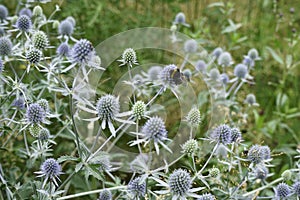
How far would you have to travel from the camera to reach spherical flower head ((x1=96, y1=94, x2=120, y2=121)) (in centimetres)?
158

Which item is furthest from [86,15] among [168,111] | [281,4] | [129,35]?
[281,4]

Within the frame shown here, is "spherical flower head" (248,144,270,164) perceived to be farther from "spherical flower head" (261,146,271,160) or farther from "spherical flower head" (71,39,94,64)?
"spherical flower head" (71,39,94,64)

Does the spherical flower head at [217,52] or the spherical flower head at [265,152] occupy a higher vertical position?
the spherical flower head at [217,52]

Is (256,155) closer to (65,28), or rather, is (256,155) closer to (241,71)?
(241,71)

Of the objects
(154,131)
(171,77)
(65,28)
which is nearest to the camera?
(154,131)

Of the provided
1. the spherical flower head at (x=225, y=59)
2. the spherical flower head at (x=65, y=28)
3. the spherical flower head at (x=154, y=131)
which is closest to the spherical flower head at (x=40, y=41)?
the spherical flower head at (x=65, y=28)

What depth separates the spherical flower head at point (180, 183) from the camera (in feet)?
5.17

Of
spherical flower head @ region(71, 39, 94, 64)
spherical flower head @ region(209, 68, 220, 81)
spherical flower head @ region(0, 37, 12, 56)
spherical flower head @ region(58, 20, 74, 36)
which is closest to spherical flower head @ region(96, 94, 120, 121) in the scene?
spherical flower head @ region(71, 39, 94, 64)

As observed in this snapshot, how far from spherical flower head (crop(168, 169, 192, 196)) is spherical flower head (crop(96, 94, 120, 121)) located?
0.97 feet

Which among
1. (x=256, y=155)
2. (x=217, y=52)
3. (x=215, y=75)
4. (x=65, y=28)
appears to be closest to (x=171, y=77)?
(x=256, y=155)

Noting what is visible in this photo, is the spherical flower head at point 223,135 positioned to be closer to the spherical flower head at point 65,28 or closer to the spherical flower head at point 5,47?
the spherical flower head at point 5,47

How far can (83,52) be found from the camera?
5.49 feet

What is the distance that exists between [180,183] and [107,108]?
35 centimetres

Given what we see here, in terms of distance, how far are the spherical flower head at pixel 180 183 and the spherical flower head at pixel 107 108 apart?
295mm
